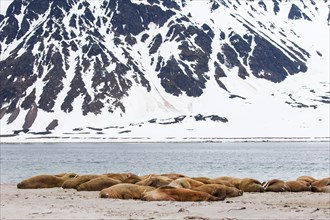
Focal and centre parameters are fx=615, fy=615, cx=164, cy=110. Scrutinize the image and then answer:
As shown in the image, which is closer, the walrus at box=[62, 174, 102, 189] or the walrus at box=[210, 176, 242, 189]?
the walrus at box=[210, 176, 242, 189]

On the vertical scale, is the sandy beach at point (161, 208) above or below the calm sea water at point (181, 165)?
above

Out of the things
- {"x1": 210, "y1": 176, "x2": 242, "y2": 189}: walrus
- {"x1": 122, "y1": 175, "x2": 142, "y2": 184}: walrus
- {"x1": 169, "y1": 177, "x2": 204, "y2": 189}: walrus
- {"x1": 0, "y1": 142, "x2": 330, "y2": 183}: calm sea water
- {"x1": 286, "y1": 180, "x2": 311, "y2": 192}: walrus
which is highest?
{"x1": 169, "y1": 177, "x2": 204, "y2": 189}: walrus

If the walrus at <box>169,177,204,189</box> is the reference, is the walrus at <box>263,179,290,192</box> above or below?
below

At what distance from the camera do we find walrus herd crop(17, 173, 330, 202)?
26.1 meters

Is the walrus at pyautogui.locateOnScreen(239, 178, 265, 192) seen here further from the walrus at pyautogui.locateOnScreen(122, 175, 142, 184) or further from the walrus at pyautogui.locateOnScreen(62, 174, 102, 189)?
the walrus at pyautogui.locateOnScreen(62, 174, 102, 189)

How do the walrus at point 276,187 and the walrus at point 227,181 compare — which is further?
the walrus at point 276,187

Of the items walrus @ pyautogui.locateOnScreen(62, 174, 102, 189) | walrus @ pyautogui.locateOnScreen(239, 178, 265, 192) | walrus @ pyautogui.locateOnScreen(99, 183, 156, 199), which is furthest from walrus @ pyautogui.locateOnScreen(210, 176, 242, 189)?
walrus @ pyautogui.locateOnScreen(62, 174, 102, 189)

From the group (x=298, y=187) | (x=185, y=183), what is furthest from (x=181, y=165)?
(x=185, y=183)

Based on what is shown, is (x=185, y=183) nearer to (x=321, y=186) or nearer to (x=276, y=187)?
(x=276, y=187)

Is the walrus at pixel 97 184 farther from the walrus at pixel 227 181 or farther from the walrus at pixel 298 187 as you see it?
the walrus at pixel 298 187

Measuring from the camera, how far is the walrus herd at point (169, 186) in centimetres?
2609

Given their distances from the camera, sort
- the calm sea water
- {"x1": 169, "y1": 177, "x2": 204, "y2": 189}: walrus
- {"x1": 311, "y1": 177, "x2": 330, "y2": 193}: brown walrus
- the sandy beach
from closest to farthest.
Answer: the sandy beach
{"x1": 169, "y1": 177, "x2": 204, "y2": 189}: walrus
{"x1": 311, "y1": 177, "x2": 330, "y2": 193}: brown walrus
the calm sea water

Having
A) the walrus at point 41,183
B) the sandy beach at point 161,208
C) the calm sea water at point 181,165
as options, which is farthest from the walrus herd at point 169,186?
the calm sea water at point 181,165

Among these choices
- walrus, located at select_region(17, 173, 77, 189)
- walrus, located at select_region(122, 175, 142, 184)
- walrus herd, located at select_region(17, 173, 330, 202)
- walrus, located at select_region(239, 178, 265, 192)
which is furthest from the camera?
walrus, located at select_region(17, 173, 77, 189)
